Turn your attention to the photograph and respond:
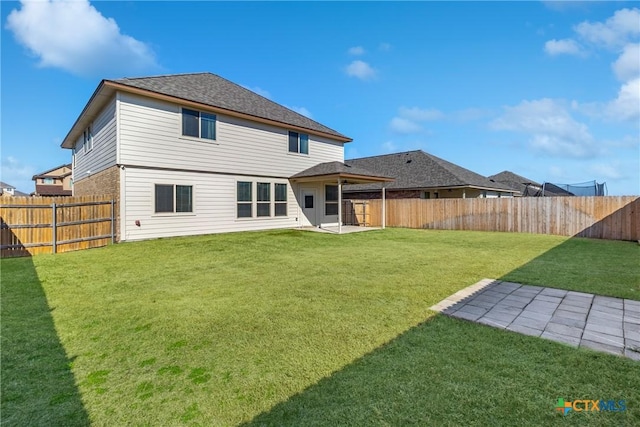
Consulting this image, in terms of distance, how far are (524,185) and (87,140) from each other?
124ft

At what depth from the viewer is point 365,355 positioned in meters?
2.85

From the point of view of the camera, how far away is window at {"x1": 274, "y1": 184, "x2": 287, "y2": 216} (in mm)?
15086

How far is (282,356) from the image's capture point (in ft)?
9.39

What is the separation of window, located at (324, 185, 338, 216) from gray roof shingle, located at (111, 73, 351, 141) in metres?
3.22

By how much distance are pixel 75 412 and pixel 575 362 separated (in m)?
4.14

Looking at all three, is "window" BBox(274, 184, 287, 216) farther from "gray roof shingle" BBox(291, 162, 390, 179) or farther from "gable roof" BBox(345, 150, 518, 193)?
"gable roof" BBox(345, 150, 518, 193)

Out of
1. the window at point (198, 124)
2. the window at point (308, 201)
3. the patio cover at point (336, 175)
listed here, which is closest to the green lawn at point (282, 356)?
the window at point (198, 124)

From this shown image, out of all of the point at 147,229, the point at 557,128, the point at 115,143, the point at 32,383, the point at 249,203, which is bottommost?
the point at 32,383

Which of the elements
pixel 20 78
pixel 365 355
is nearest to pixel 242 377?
pixel 365 355

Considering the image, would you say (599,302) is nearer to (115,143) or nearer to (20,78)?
(115,143)

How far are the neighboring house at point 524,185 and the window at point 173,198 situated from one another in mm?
20608

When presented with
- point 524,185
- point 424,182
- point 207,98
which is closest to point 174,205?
point 207,98

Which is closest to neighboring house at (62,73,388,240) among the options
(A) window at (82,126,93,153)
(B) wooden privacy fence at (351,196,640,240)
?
(A) window at (82,126,93,153)

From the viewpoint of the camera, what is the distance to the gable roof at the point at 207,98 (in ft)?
35.6
